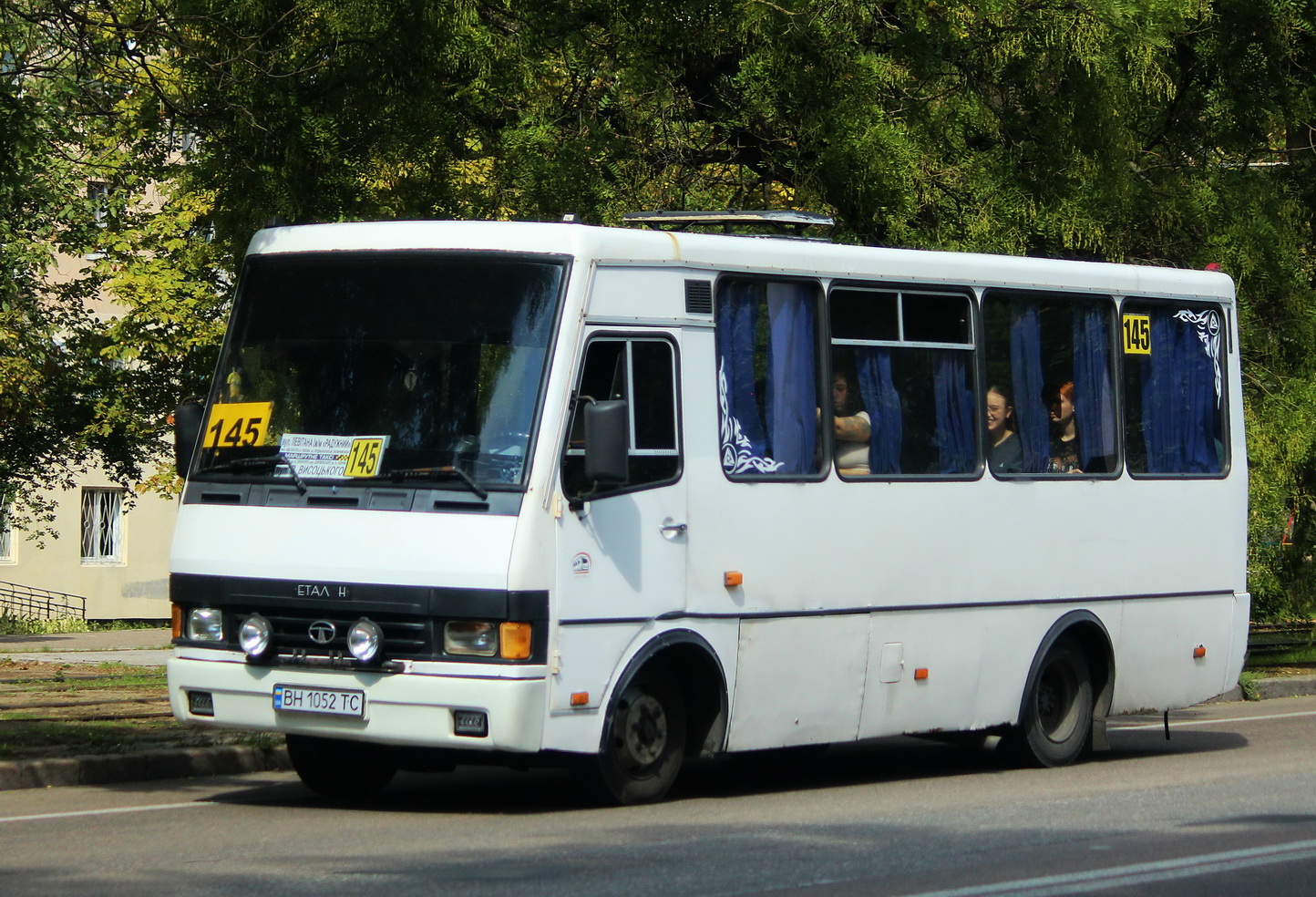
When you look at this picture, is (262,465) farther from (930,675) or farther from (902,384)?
(930,675)

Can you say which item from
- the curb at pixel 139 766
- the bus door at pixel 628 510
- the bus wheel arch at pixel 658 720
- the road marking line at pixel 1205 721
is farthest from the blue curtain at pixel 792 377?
the road marking line at pixel 1205 721

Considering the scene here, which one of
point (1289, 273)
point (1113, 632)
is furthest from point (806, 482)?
point (1289, 273)

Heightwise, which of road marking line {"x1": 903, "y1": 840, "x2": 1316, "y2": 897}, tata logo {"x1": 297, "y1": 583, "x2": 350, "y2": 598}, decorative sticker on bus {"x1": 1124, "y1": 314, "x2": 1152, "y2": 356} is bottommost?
road marking line {"x1": 903, "y1": 840, "x2": 1316, "y2": 897}

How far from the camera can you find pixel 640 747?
10.4 meters

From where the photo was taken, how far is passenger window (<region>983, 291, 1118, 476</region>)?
41.4ft

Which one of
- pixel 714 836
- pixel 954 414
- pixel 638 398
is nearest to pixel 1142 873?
pixel 714 836

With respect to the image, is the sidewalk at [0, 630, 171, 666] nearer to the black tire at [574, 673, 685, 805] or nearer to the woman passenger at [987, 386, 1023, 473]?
the woman passenger at [987, 386, 1023, 473]

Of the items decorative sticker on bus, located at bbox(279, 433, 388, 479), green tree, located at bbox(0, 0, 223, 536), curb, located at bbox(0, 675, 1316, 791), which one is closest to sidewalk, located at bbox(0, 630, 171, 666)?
green tree, located at bbox(0, 0, 223, 536)

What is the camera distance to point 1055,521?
12781 millimetres

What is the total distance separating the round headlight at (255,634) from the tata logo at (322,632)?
9.2 inches

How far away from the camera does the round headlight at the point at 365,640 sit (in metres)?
9.65

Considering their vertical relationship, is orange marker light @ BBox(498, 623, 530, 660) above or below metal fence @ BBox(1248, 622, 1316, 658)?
above

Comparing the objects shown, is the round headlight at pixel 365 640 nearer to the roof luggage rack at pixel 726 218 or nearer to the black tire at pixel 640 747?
the black tire at pixel 640 747

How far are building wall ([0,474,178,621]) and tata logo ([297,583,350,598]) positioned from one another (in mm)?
37691
